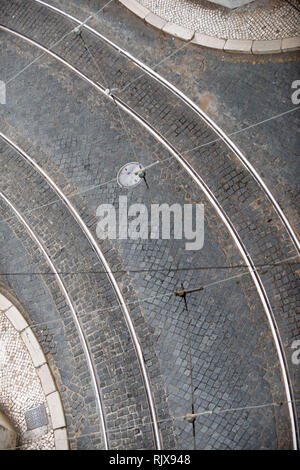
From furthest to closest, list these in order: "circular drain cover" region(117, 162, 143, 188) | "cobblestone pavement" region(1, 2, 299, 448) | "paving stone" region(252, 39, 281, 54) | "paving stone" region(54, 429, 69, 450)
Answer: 1. "paving stone" region(252, 39, 281, 54)
2. "circular drain cover" region(117, 162, 143, 188)
3. "paving stone" region(54, 429, 69, 450)
4. "cobblestone pavement" region(1, 2, 299, 448)

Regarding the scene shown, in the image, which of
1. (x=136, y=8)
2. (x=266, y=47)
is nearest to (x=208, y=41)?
(x=266, y=47)

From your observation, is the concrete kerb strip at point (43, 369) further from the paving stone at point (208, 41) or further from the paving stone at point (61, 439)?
the paving stone at point (208, 41)

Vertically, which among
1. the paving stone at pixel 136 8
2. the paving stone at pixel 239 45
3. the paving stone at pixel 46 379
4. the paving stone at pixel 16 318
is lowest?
the paving stone at pixel 46 379

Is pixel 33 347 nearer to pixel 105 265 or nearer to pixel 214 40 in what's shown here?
pixel 105 265

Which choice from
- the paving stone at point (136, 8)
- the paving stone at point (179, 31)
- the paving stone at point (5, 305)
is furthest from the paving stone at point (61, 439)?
the paving stone at point (136, 8)

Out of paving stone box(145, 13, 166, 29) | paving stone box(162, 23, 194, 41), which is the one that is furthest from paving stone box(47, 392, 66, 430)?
paving stone box(145, 13, 166, 29)

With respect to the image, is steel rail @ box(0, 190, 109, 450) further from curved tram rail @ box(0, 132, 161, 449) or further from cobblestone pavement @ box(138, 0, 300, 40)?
cobblestone pavement @ box(138, 0, 300, 40)
